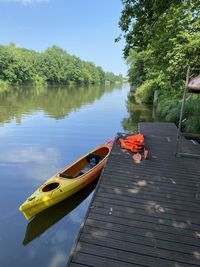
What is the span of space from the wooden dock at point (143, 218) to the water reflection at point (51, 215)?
133cm

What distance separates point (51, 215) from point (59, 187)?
2.41 ft

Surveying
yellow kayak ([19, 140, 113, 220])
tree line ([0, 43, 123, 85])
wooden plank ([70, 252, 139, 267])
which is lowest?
yellow kayak ([19, 140, 113, 220])

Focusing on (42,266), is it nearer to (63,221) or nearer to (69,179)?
(63,221)

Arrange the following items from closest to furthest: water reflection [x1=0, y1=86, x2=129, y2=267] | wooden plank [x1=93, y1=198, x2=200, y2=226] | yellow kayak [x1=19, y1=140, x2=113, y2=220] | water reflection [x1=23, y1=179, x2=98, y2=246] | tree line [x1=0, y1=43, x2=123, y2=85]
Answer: wooden plank [x1=93, y1=198, x2=200, y2=226], water reflection [x1=0, y1=86, x2=129, y2=267], water reflection [x1=23, y1=179, x2=98, y2=246], yellow kayak [x1=19, y1=140, x2=113, y2=220], tree line [x1=0, y1=43, x2=123, y2=85]

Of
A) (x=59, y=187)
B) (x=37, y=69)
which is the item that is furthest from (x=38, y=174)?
(x=37, y=69)

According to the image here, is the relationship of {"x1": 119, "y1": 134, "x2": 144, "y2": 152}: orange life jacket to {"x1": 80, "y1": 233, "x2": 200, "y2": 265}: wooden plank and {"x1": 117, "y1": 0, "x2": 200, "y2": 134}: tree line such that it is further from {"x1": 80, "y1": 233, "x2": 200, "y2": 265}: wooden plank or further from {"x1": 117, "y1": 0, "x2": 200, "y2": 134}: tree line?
{"x1": 80, "y1": 233, "x2": 200, "y2": 265}: wooden plank

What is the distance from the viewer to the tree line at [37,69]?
2419 inches

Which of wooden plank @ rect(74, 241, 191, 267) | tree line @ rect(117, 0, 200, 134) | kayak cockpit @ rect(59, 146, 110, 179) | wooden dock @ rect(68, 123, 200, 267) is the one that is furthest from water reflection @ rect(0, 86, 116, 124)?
wooden plank @ rect(74, 241, 191, 267)

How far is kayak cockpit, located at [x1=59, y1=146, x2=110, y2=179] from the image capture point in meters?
8.24

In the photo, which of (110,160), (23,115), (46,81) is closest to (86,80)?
(46,81)

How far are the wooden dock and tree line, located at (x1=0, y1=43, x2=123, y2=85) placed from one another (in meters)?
55.8

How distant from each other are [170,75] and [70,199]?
1215cm

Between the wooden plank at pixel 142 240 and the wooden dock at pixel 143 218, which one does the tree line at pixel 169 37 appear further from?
the wooden plank at pixel 142 240

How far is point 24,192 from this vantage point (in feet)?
25.6
